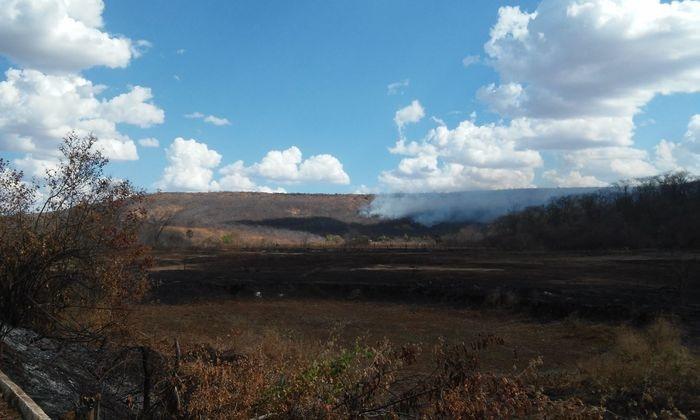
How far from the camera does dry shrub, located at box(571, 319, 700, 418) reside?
8.00 m

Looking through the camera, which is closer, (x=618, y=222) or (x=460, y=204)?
(x=618, y=222)

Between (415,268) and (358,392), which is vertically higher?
(358,392)

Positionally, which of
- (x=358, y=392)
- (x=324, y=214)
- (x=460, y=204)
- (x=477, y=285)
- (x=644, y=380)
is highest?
(x=460, y=204)

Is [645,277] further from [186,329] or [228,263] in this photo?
[228,263]

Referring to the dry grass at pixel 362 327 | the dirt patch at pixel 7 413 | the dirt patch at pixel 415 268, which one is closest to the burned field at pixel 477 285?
the dirt patch at pixel 415 268

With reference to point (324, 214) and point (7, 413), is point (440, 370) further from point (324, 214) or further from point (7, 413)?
point (324, 214)

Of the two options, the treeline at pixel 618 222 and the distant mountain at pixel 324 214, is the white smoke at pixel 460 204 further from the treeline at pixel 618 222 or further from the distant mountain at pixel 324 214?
the treeline at pixel 618 222

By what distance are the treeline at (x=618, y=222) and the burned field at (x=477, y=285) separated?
20.0 metres

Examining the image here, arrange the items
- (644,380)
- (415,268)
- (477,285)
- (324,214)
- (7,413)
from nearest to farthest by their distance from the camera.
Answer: (7,413) → (644,380) → (477,285) → (415,268) → (324,214)

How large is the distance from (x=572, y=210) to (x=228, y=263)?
47.9 meters

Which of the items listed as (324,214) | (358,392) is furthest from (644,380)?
(324,214)

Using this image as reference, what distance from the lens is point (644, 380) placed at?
29.0 ft

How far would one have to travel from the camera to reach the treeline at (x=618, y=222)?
56.8 metres

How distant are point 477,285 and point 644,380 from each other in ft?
59.6
